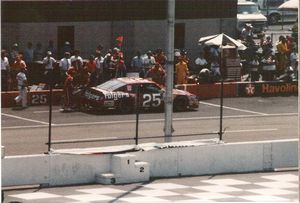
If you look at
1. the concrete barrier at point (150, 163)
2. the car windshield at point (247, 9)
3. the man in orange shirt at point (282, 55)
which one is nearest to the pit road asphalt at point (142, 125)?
the concrete barrier at point (150, 163)

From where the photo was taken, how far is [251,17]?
62250mm

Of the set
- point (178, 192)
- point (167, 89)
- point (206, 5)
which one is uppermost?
point (206, 5)

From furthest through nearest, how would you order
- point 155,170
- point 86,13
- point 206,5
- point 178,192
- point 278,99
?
1. point 206,5
2. point 86,13
3. point 278,99
4. point 155,170
5. point 178,192

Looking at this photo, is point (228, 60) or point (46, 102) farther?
point (228, 60)

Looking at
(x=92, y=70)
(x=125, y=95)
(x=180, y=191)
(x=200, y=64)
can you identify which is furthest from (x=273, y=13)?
(x=180, y=191)

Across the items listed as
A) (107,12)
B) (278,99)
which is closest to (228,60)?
(278,99)

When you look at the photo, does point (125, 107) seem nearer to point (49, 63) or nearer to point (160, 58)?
point (49, 63)

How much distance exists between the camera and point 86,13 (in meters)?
45.1

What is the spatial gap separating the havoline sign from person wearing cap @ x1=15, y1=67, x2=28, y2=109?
342 inches

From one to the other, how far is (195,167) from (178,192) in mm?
2014

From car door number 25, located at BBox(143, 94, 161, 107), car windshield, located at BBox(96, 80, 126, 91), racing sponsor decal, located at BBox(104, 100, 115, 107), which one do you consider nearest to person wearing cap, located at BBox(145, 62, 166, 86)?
car door number 25, located at BBox(143, 94, 161, 107)

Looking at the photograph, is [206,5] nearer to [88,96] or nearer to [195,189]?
[88,96]

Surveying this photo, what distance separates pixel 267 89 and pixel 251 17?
2334 cm

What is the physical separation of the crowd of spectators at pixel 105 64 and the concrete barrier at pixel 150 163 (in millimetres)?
11842
